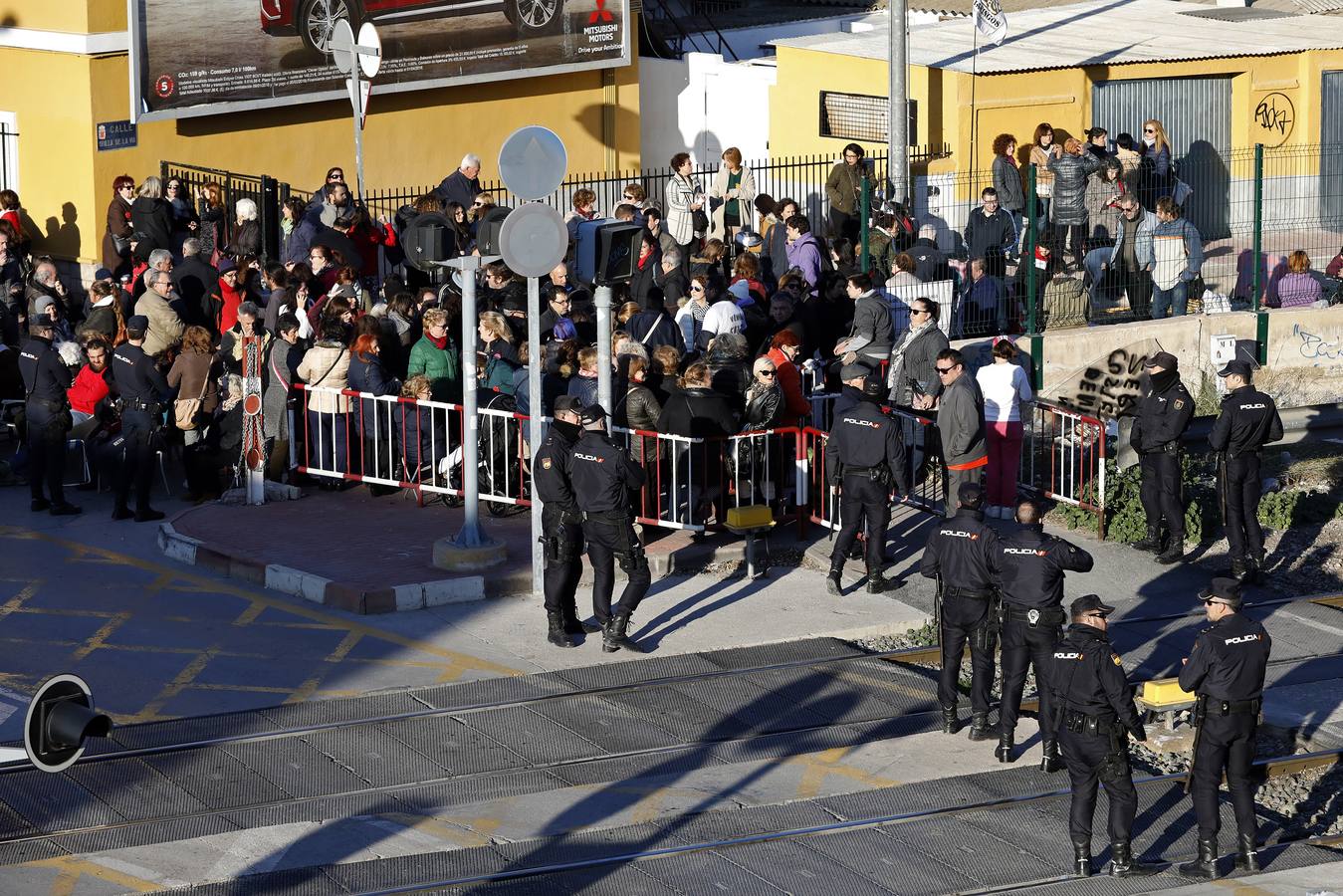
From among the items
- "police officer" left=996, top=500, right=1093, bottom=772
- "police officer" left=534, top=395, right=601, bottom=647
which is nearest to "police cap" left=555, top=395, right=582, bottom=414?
"police officer" left=534, top=395, right=601, bottom=647

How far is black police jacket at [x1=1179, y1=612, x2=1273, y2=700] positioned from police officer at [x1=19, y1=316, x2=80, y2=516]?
396 inches

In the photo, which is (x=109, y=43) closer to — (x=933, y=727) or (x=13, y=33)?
(x=13, y=33)

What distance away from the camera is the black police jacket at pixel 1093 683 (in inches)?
410

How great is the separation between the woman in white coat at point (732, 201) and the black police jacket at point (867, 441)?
24.3 feet

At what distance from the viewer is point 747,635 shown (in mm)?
14148

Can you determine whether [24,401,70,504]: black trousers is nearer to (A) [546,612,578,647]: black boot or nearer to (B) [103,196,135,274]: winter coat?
(B) [103,196,135,274]: winter coat

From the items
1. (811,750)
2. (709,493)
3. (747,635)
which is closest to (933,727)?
(811,750)

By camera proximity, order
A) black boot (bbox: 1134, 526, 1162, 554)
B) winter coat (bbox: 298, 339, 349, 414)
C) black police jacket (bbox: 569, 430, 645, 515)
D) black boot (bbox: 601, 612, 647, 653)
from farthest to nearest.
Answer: winter coat (bbox: 298, 339, 349, 414), black boot (bbox: 1134, 526, 1162, 554), black boot (bbox: 601, 612, 647, 653), black police jacket (bbox: 569, 430, 645, 515)

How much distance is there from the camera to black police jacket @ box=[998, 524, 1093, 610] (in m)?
11.8

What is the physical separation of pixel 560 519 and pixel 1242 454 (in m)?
5.54

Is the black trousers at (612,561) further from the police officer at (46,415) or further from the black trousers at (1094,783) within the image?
the police officer at (46,415)

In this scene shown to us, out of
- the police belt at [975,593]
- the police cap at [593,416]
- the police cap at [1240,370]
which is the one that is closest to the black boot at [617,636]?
the police cap at [593,416]

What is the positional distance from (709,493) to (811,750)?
4093 mm

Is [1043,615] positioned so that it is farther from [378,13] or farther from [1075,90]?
[378,13]
